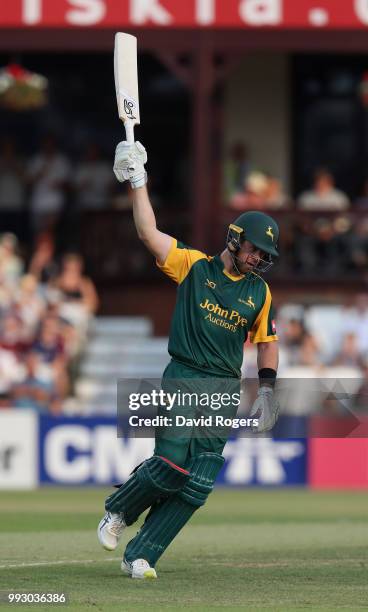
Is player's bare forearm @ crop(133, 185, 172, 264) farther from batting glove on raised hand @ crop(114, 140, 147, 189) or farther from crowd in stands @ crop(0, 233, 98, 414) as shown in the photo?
crowd in stands @ crop(0, 233, 98, 414)

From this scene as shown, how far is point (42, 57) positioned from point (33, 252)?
9.54 ft

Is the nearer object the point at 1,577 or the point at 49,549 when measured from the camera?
the point at 1,577

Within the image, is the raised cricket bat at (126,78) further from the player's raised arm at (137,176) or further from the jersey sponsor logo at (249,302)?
the jersey sponsor logo at (249,302)

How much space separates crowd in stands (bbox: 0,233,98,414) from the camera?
663 inches

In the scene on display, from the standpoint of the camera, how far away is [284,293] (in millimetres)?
19094

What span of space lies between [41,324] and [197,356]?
1017 cm

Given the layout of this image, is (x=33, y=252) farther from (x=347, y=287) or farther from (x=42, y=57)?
(x=347, y=287)

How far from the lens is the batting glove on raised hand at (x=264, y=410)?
753cm

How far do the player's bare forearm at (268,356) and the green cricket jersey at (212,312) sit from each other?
2.9 inches

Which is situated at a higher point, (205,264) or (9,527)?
(205,264)

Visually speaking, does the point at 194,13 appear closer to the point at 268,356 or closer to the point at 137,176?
the point at 268,356

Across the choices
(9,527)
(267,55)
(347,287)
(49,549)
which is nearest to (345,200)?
(347,287)

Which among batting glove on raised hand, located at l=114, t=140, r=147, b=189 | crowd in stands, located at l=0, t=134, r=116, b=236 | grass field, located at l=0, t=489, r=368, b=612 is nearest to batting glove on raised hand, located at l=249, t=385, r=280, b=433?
grass field, located at l=0, t=489, r=368, b=612

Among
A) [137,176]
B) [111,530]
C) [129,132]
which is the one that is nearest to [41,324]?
[111,530]
